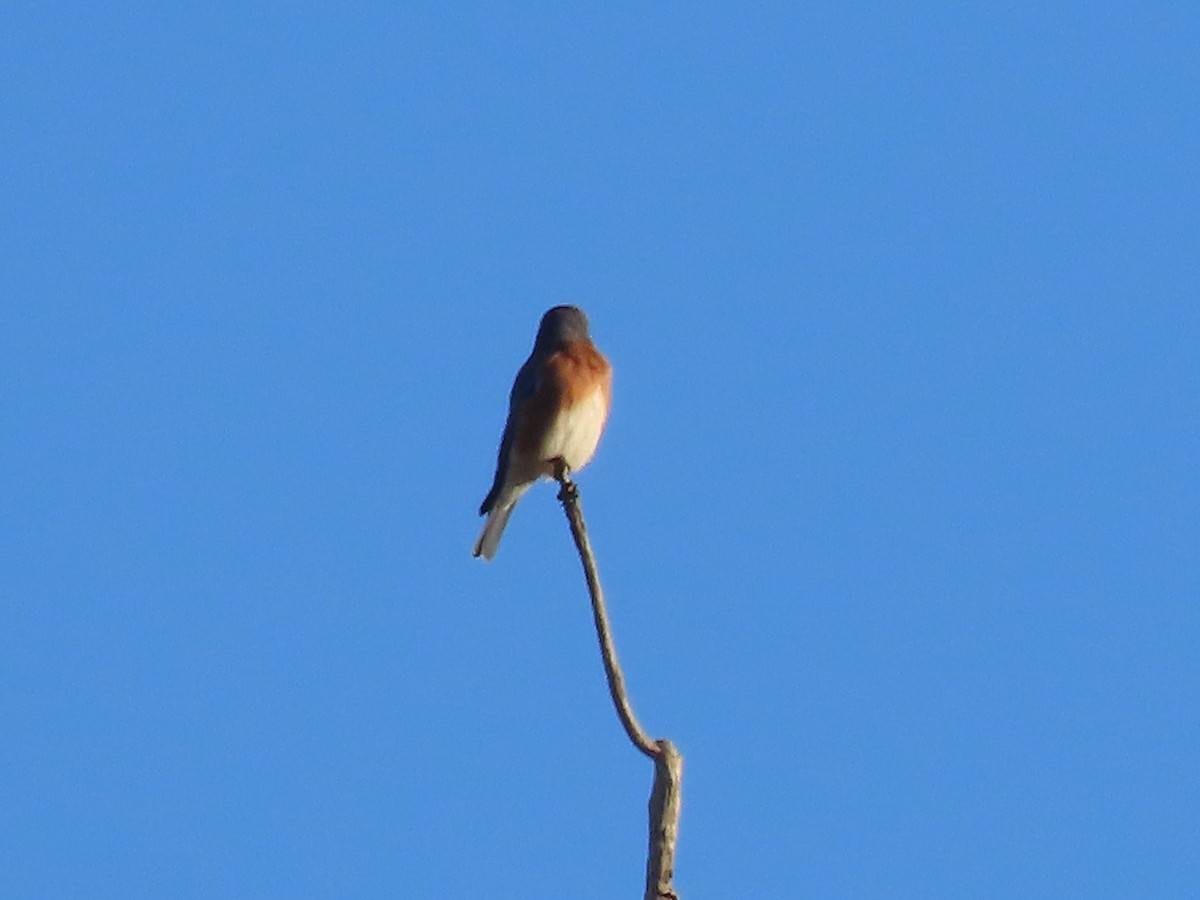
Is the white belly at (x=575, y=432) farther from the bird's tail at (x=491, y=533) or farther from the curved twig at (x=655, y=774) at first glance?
the curved twig at (x=655, y=774)

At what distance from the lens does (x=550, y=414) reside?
10.6 m

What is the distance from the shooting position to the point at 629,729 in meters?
6.43

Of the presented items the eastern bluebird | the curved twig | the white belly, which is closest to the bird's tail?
the eastern bluebird

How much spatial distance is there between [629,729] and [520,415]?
4.46 meters

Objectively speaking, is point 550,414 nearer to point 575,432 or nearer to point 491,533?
point 575,432

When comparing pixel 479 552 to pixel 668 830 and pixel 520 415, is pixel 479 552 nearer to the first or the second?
pixel 520 415

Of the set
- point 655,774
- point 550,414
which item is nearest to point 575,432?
point 550,414

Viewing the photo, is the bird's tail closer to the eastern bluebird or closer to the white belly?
the eastern bluebird

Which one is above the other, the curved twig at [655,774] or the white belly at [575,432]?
the white belly at [575,432]

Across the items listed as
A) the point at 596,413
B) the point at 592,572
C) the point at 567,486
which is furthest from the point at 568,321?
the point at 592,572

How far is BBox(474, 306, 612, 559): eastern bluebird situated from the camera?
10.6 m

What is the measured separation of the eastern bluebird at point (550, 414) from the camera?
1064 cm

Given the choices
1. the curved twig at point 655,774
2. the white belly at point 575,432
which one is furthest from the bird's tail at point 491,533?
the curved twig at point 655,774

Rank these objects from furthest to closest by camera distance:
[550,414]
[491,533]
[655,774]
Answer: [491,533] < [550,414] < [655,774]
